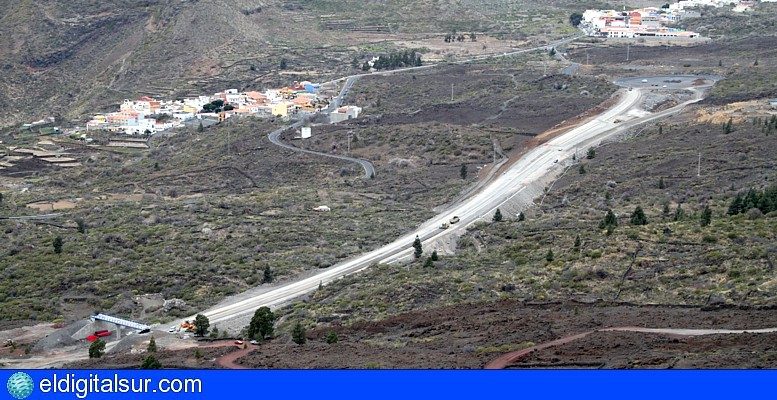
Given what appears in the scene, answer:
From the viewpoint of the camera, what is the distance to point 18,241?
4369cm

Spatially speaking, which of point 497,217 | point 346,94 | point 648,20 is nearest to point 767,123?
point 497,217

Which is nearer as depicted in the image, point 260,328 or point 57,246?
point 260,328

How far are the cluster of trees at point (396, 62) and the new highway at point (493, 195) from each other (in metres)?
20.5

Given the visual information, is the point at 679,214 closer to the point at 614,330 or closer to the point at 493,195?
the point at 493,195

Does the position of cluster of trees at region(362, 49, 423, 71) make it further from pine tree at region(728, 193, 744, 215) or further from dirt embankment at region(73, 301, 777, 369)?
dirt embankment at region(73, 301, 777, 369)

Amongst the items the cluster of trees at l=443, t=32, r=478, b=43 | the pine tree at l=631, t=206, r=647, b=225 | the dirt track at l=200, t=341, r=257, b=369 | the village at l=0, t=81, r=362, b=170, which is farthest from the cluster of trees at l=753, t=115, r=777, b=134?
the cluster of trees at l=443, t=32, r=478, b=43

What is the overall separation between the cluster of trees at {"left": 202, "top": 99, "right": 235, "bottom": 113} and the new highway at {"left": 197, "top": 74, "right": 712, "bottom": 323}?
23.7 meters

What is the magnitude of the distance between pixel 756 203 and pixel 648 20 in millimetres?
69246

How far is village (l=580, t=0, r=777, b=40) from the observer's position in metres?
99.2

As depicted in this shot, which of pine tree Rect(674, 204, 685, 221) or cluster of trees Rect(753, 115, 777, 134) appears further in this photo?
cluster of trees Rect(753, 115, 777, 134)

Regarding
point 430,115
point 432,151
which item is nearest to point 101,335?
point 432,151

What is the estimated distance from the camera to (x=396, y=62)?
87.6 m

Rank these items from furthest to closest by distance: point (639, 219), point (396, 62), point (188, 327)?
point (396, 62)
point (639, 219)
point (188, 327)

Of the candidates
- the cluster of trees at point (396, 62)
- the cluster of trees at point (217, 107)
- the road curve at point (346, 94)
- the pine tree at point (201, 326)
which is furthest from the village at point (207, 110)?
the pine tree at point (201, 326)
